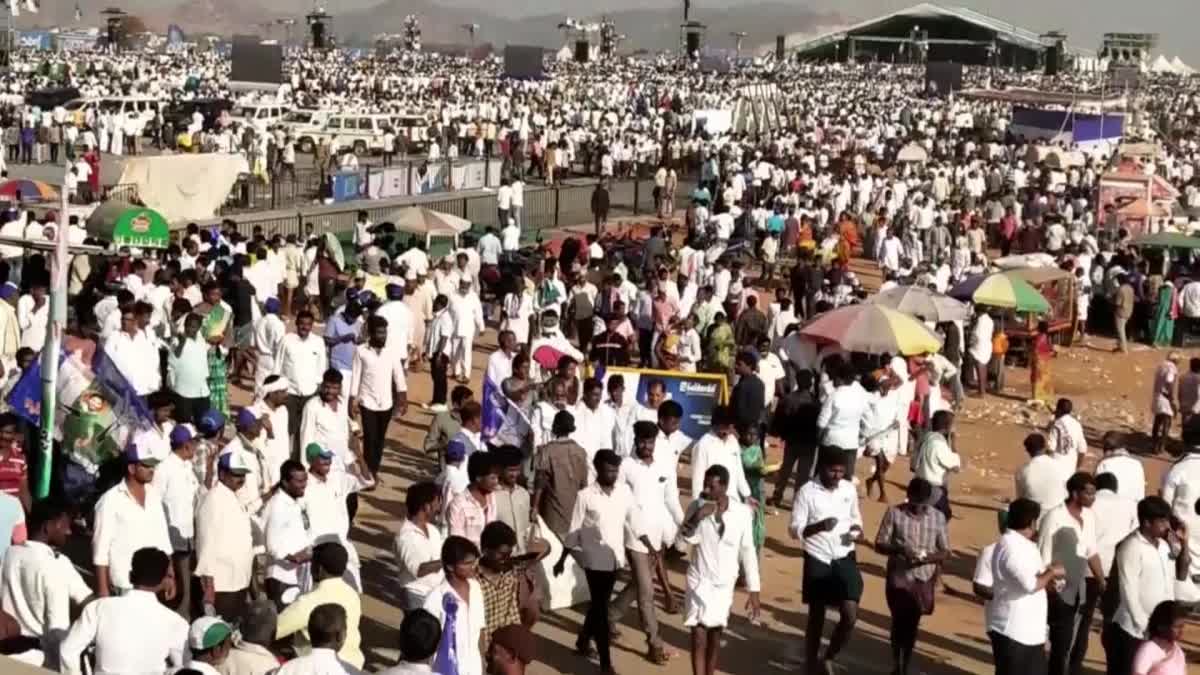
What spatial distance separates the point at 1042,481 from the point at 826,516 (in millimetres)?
1848

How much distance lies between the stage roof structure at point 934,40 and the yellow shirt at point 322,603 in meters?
96.9

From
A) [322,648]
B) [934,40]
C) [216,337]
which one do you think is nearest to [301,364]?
[216,337]

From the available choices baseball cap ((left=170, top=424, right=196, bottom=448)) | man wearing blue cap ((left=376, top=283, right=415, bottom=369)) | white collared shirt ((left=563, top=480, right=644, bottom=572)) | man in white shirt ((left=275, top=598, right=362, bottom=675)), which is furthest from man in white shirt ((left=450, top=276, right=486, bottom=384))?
man in white shirt ((left=275, top=598, right=362, bottom=675))

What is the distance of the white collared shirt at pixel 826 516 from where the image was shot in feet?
28.2

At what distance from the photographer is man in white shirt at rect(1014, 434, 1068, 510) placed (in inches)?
388

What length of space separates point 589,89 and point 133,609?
58.5 m

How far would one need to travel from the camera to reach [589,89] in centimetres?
6397

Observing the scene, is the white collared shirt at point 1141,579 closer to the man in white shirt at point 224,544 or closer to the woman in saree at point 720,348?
the man in white shirt at point 224,544

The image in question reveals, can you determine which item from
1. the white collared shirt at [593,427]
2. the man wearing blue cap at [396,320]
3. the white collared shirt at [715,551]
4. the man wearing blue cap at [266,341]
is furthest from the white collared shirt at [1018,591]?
the man wearing blue cap at [266,341]

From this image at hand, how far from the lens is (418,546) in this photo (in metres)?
7.76

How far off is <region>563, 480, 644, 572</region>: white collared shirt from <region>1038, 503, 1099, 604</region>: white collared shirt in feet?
6.48

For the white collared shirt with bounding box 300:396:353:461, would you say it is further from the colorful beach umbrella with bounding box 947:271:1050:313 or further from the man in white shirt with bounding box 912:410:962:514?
the colorful beach umbrella with bounding box 947:271:1050:313

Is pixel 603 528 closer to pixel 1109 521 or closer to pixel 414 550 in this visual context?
pixel 414 550

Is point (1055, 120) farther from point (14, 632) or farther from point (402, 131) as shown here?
point (14, 632)
